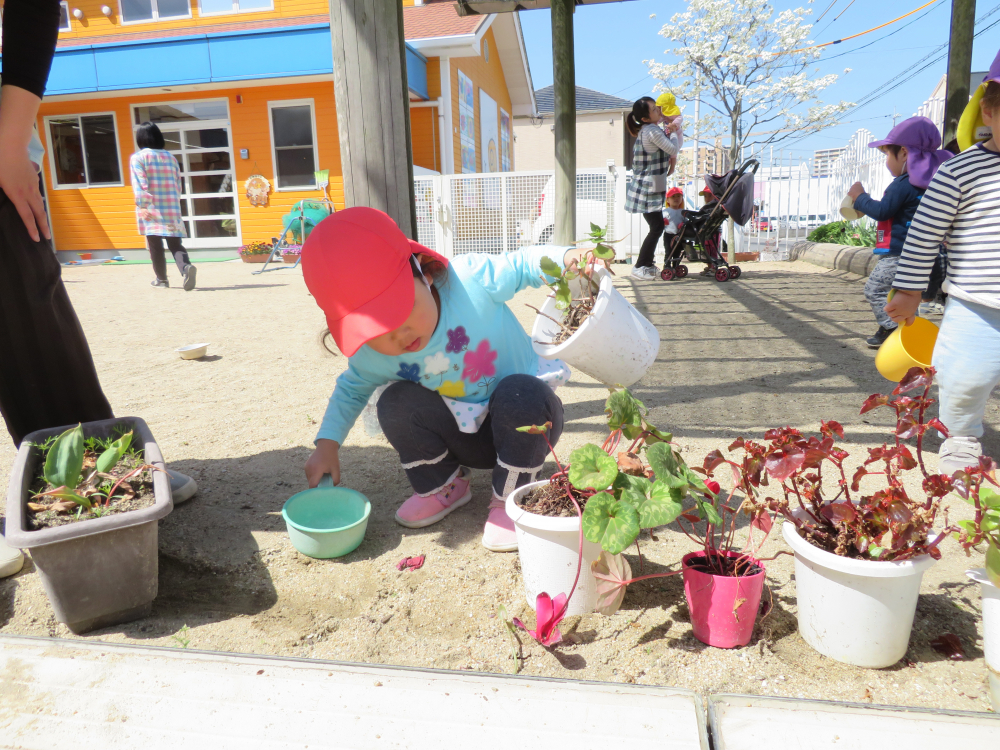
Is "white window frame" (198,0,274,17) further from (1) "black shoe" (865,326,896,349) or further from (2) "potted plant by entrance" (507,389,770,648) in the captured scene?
(2) "potted plant by entrance" (507,389,770,648)

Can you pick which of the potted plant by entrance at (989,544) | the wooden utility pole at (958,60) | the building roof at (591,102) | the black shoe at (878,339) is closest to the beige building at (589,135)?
the building roof at (591,102)

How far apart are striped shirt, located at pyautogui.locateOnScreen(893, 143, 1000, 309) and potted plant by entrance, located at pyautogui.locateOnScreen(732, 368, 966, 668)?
1.02 m

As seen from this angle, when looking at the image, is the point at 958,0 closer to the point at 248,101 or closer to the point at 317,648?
the point at 317,648

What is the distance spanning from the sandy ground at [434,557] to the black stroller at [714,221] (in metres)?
3.10

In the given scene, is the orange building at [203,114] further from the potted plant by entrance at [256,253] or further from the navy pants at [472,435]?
the navy pants at [472,435]

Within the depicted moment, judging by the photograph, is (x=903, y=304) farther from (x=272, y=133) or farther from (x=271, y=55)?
(x=272, y=133)

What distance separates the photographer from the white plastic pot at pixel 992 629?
3.82 feet

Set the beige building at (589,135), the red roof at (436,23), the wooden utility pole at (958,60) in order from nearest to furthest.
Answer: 1. the wooden utility pole at (958,60)
2. the red roof at (436,23)
3. the beige building at (589,135)

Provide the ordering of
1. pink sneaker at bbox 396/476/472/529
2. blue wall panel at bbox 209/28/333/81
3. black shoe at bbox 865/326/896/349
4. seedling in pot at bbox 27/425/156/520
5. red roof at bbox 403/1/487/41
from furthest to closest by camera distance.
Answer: red roof at bbox 403/1/487/41 < blue wall panel at bbox 209/28/333/81 < black shoe at bbox 865/326/896/349 < pink sneaker at bbox 396/476/472/529 < seedling in pot at bbox 27/425/156/520

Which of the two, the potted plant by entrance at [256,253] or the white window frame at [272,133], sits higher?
the white window frame at [272,133]

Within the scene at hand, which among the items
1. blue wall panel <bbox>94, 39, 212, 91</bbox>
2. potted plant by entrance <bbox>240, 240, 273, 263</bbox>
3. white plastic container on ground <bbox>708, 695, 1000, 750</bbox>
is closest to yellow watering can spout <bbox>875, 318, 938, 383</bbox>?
white plastic container on ground <bbox>708, 695, 1000, 750</bbox>

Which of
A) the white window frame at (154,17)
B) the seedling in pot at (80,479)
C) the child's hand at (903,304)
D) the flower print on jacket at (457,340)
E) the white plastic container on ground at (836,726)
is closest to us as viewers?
the white plastic container on ground at (836,726)

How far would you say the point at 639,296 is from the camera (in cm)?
675

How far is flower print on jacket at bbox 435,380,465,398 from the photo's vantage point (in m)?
1.98
